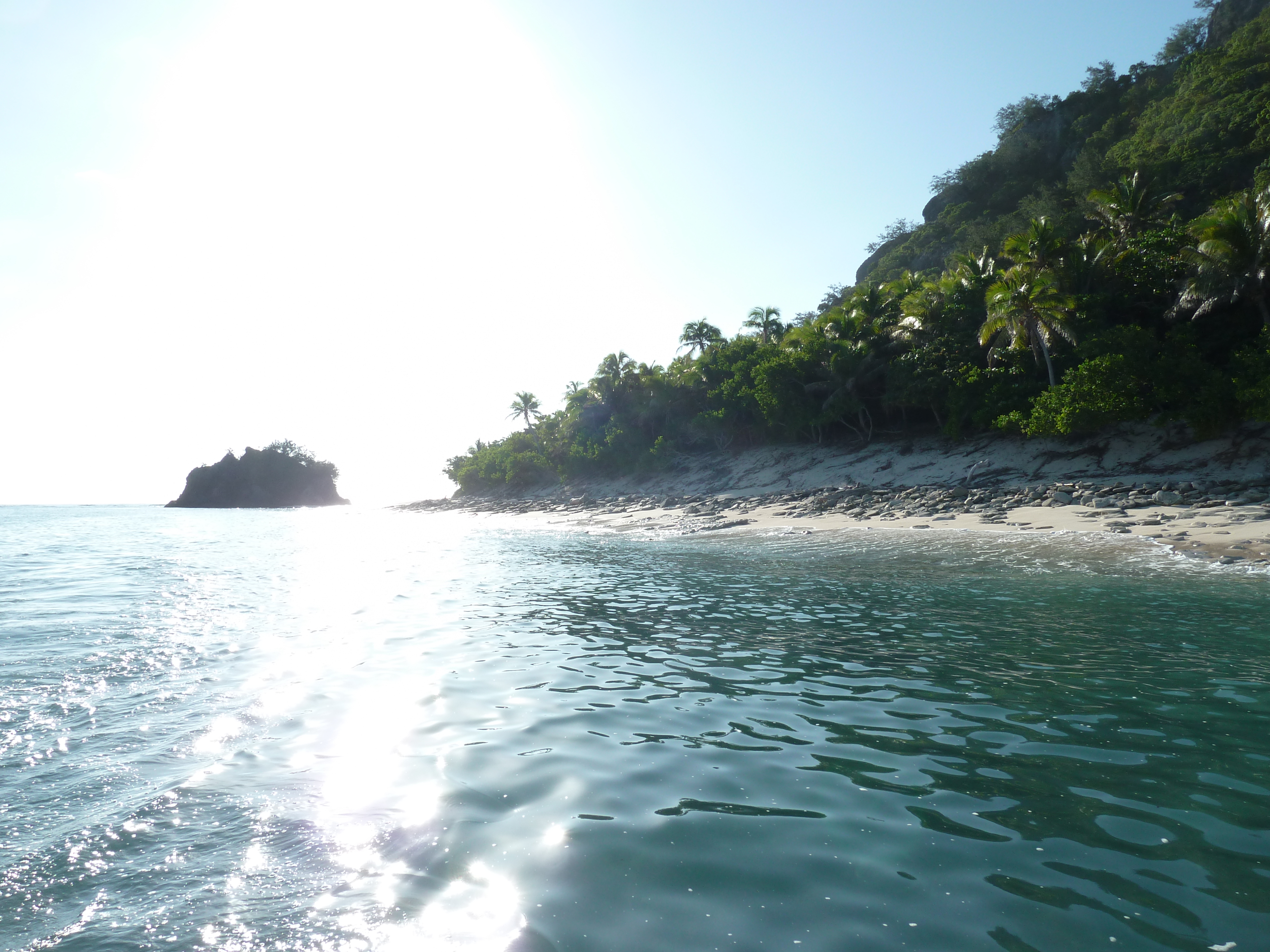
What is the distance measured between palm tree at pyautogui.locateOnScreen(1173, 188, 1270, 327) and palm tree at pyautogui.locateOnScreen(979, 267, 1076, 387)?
4.91m

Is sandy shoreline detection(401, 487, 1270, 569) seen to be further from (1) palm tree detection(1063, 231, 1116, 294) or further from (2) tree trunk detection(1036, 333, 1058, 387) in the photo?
(1) palm tree detection(1063, 231, 1116, 294)

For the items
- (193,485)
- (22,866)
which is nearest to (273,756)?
(22,866)

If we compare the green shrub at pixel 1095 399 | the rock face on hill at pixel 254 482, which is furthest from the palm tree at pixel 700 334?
the rock face on hill at pixel 254 482

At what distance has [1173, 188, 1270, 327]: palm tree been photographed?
2747 cm

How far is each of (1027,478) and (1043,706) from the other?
89.3 feet

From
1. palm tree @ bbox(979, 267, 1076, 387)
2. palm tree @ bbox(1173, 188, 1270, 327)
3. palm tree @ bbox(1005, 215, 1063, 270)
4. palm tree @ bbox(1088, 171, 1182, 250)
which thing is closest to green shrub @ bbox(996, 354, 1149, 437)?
palm tree @ bbox(979, 267, 1076, 387)

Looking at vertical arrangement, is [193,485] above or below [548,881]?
above

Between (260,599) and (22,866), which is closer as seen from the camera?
(22,866)

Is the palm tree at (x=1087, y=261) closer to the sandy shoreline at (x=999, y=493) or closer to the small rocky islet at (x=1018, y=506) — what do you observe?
the sandy shoreline at (x=999, y=493)

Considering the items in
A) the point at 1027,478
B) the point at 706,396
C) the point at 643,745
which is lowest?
the point at 643,745

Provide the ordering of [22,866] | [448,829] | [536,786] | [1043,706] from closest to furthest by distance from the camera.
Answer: [22,866] < [448,829] < [536,786] < [1043,706]

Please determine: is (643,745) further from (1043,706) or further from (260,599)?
(260,599)

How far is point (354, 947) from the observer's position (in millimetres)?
3268

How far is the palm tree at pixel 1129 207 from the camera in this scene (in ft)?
132
